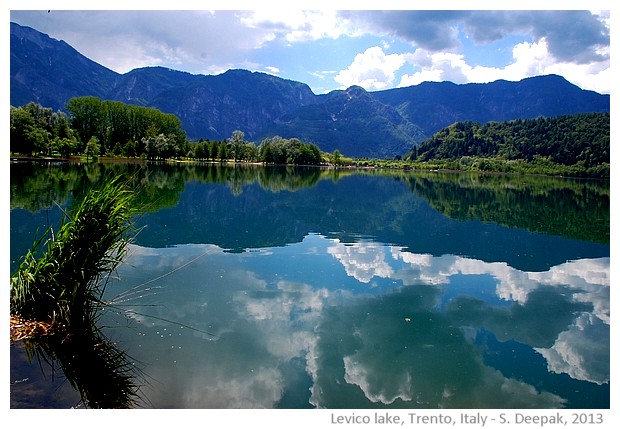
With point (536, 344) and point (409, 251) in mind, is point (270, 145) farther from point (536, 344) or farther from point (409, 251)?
Result: point (536, 344)

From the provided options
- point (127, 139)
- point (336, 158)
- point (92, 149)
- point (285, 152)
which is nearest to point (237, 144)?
point (285, 152)

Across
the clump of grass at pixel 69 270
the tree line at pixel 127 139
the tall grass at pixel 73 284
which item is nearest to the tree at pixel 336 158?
the tree line at pixel 127 139

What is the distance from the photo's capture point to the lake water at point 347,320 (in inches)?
306

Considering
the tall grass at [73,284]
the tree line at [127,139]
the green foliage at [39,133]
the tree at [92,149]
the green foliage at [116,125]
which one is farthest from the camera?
the green foliage at [116,125]

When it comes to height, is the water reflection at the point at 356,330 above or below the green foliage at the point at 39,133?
below

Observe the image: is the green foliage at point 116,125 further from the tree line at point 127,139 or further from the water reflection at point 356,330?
the water reflection at point 356,330

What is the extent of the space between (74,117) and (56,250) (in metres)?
127

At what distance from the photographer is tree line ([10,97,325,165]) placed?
96.8 meters

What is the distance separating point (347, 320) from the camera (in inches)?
434

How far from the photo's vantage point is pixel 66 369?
7.78 meters

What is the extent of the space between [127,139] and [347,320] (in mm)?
128001

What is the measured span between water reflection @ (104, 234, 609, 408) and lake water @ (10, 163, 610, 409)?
4 centimetres

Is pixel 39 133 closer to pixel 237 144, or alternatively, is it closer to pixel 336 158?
pixel 237 144

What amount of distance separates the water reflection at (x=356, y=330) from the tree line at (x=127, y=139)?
7933 centimetres
